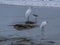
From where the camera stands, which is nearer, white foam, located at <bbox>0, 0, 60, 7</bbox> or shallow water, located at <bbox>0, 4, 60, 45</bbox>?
shallow water, located at <bbox>0, 4, 60, 45</bbox>

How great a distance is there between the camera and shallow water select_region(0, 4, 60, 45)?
8.73m

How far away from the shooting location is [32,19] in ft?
36.7

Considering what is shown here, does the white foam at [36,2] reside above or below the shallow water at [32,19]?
above

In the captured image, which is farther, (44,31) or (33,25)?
(33,25)

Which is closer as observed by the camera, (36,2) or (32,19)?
(32,19)

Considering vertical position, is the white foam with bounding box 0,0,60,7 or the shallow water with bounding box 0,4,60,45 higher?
the white foam with bounding box 0,0,60,7

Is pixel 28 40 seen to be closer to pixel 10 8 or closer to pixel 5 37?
pixel 5 37

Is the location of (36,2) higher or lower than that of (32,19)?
higher

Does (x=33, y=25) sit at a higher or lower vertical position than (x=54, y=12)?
lower

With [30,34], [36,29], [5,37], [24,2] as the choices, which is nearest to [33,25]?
[36,29]

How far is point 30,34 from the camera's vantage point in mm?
8930

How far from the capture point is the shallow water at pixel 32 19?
873 centimetres

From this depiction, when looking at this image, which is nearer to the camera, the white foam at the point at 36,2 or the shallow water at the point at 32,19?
the shallow water at the point at 32,19

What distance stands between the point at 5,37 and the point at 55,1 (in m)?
6.93
